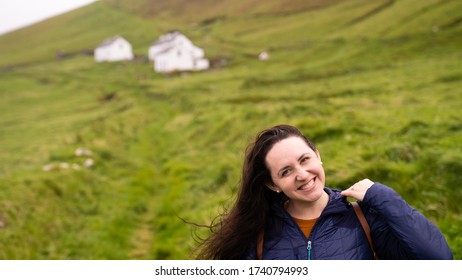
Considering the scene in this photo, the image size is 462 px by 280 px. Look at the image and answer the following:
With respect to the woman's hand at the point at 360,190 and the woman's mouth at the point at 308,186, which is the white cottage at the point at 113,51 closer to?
the woman's mouth at the point at 308,186

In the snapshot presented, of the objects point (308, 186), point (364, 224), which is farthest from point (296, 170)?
point (364, 224)

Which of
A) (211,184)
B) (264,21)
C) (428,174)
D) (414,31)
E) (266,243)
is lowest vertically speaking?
(211,184)

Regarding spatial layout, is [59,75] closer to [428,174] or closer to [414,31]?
[414,31]

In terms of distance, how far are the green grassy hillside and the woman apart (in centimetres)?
130

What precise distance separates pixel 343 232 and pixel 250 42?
268 ft

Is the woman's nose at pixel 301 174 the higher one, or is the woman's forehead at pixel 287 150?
the woman's forehead at pixel 287 150

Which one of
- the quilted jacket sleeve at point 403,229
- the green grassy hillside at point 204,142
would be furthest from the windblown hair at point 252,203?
the green grassy hillside at point 204,142

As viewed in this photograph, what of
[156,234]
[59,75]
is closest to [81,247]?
[156,234]

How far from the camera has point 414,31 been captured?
51.2 metres

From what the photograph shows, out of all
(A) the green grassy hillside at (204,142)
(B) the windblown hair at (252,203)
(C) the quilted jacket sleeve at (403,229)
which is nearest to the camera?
(C) the quilted jacket sleeve at (403,229)

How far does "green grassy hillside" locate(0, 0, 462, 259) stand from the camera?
9.38 meters

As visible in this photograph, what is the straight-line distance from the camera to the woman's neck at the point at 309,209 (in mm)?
4083

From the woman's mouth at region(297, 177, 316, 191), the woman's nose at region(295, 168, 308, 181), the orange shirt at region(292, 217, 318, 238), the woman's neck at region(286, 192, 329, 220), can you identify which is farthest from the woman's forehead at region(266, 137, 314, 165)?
the orange shirt at region(292, 217, 318, 238)

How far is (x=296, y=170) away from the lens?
158 inches
